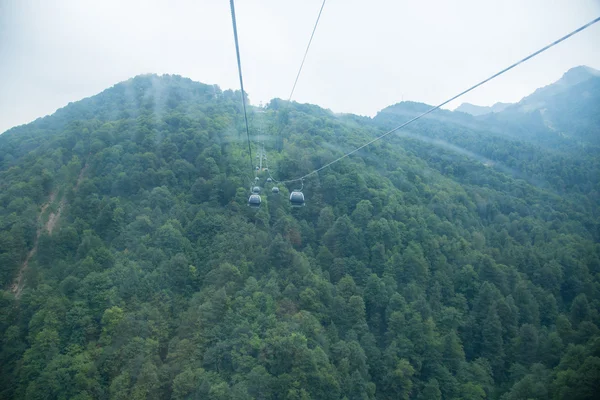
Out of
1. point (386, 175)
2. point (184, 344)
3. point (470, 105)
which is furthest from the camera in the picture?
point (470, 105)

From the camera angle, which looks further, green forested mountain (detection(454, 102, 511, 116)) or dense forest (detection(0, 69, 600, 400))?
green forested mountain (detection(454, 102, 511, 116))

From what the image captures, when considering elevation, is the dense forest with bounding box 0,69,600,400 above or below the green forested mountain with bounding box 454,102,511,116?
below

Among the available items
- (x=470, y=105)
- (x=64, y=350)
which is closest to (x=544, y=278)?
(x=64, y=350)

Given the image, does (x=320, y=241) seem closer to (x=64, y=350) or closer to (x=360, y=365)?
(x=360, y=365)

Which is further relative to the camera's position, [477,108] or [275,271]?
[477,108]

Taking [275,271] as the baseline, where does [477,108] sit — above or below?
above

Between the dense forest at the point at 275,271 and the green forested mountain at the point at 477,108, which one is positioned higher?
the green forested mountain at the point at 477,108

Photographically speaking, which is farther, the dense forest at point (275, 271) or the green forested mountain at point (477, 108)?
the green forested mountain at point (477, 108)

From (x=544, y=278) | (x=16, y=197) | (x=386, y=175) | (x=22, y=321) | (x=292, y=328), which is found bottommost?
(x=544, y=278)
